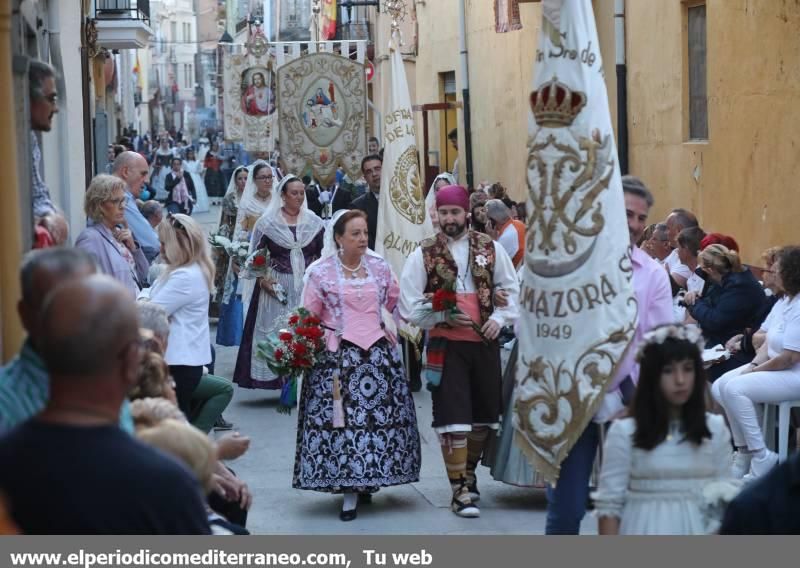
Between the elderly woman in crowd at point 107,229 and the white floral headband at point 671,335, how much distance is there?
12.6ft

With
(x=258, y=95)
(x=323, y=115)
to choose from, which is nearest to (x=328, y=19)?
(x=258, y=95)

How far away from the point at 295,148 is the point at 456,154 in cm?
910

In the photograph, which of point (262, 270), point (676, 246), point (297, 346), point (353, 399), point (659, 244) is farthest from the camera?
point (262, 270)

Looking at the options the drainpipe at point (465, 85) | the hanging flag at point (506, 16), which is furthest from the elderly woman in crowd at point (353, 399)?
the drainpipe at point (465, 85)

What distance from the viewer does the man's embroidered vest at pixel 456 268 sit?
8406 millimetres

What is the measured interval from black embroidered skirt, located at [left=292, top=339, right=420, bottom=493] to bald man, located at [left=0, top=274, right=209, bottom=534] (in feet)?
17.1

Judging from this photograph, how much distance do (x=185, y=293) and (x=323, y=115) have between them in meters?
8.99

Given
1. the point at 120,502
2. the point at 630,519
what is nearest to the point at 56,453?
the point at 120,502

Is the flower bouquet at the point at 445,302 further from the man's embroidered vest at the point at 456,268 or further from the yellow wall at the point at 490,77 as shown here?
the yellow wall at the point at 490,77

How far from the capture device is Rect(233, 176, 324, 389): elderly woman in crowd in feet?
38.8

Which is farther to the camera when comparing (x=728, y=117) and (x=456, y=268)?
(x=728, y=117)

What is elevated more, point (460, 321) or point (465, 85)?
point (465, 85)

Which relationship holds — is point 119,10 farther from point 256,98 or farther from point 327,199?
point 327,199

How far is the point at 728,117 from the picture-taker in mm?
12844
